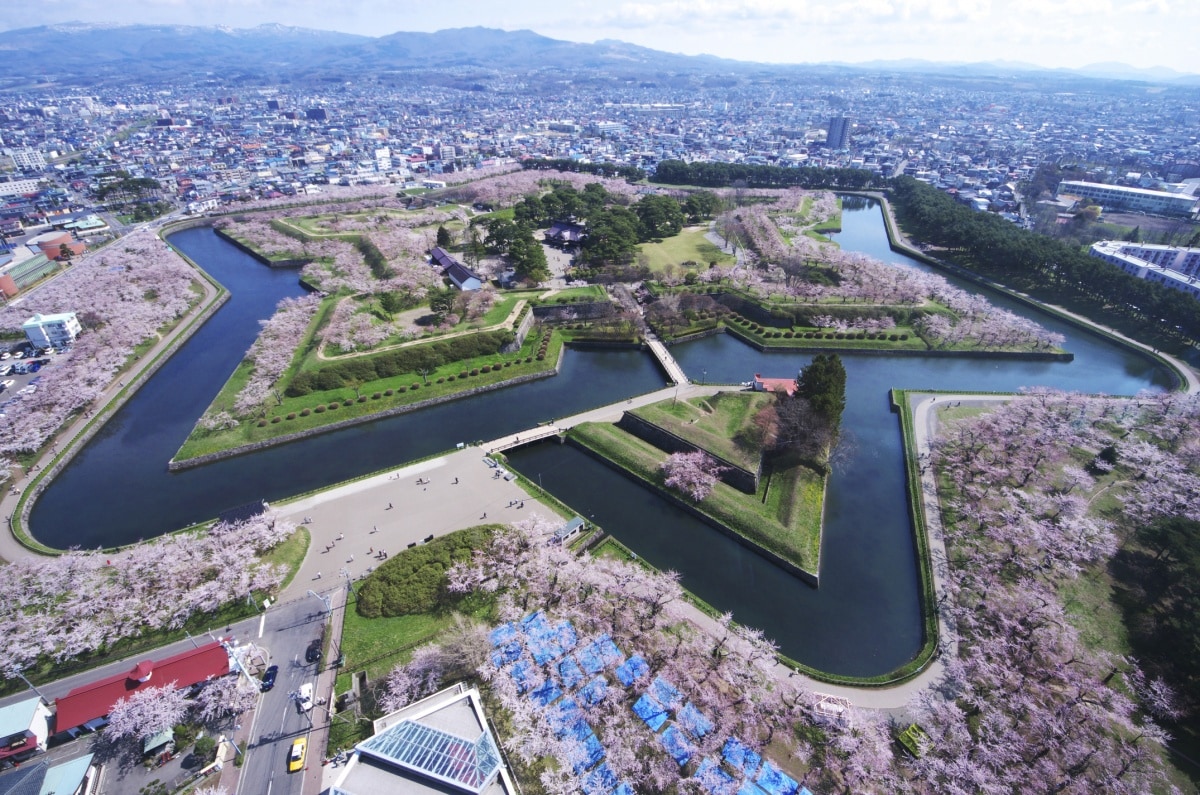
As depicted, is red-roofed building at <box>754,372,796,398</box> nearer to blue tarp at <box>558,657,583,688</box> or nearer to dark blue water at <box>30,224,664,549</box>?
dark blue water at <box>30,224,664,549</box>

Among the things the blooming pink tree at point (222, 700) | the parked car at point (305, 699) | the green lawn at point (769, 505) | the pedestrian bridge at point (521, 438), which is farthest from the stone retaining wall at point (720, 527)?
the blooming pink tree at point (222, 700)

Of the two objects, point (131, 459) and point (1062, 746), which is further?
point (131, 459)

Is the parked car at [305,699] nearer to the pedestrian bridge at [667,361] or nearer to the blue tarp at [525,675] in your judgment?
the blue tarp at [525,675]

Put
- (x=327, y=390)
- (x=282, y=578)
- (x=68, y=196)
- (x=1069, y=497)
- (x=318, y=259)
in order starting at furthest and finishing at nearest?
(x=68, y=196) < (x=318, y=259) < (x=327, y=390) < (x=1069, y=497) < (x=282, y=578)

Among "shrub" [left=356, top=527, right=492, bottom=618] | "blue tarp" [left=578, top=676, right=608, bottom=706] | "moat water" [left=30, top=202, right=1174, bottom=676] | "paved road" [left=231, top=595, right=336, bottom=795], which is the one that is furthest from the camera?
"moat water" [left=30, top=202, right=1174, bottom=676]

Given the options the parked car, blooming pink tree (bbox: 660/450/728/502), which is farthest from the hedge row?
the parked car

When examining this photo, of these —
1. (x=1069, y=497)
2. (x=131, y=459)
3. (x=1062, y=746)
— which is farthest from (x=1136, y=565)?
(x=131, y=459)

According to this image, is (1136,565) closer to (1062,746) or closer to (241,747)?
(1062,746)
